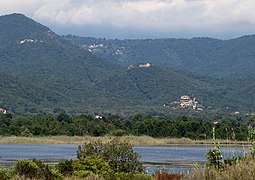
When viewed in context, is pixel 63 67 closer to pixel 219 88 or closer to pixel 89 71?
pixel 89 71

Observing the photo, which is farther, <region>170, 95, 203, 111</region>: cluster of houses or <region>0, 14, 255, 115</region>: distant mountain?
<region>170, 95, 203, 111</region>: cluster of houses

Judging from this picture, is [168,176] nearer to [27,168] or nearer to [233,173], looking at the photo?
[233,173]

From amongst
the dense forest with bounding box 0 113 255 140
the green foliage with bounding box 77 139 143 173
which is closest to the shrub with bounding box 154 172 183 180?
the green foliage with bounding box 77 139 143 173

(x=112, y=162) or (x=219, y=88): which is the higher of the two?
(x=219, y=88)

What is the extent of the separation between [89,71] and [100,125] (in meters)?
105

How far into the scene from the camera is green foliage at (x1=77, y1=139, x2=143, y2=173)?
26.9 m

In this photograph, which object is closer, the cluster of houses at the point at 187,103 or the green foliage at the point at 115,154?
the green foliage at the point at 115,154

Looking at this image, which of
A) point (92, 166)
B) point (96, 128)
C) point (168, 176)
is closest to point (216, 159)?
point (168, 176)

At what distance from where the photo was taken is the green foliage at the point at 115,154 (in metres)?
26.9

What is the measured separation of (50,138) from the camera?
73.6 meters

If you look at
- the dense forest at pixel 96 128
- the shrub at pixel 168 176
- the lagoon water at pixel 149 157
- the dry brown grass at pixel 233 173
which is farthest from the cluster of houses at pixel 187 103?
the dry brown grass at pixel 233 173

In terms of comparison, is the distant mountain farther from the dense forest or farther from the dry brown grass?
the dry brown grass

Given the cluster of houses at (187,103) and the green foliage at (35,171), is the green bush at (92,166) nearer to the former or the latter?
the green foliage at (35,171)

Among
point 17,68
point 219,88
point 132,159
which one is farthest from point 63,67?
point 132,159
